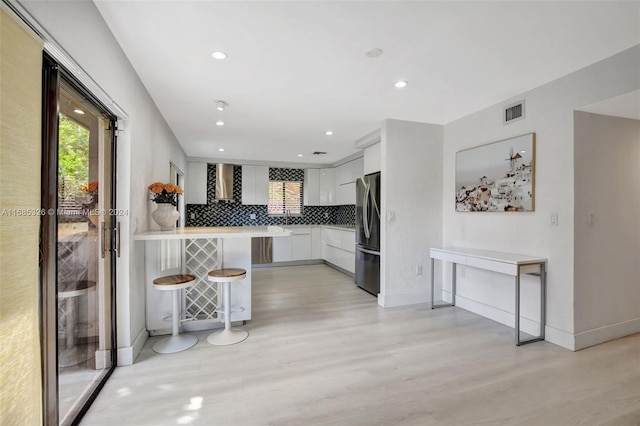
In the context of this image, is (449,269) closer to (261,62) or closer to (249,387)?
(249,387)

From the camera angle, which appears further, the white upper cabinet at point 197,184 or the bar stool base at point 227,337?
the white upper cabinet at point 197,184

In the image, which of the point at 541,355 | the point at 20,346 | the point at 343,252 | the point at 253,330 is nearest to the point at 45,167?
the point at 20,346

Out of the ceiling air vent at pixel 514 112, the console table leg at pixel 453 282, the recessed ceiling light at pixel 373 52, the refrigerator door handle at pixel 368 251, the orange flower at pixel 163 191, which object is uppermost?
the recessed ceiling light at pixel 373 52

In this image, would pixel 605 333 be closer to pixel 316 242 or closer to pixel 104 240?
pixel 104 240

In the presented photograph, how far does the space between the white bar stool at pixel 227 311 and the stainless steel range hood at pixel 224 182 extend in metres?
3.80

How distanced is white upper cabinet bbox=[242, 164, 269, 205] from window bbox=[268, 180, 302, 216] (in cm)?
31

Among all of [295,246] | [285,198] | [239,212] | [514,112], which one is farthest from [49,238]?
[285,198]

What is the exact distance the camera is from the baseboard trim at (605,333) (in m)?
2.61

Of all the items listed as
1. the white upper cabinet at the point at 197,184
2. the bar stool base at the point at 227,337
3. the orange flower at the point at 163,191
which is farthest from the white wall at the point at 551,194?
the white upper cabinet at the point at 197,184

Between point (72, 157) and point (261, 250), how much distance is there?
4855 millimetres

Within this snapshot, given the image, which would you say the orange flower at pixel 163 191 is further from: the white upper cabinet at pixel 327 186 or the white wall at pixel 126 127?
the white upper cabinet at pixel 327 186

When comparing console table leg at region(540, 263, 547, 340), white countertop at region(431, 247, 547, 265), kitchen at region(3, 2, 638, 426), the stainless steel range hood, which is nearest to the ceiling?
kitchen at region(3, 2, 638, 426)

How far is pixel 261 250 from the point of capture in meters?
6.39

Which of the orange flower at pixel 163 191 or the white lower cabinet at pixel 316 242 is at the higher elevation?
the orange flower at pixel 163 191
